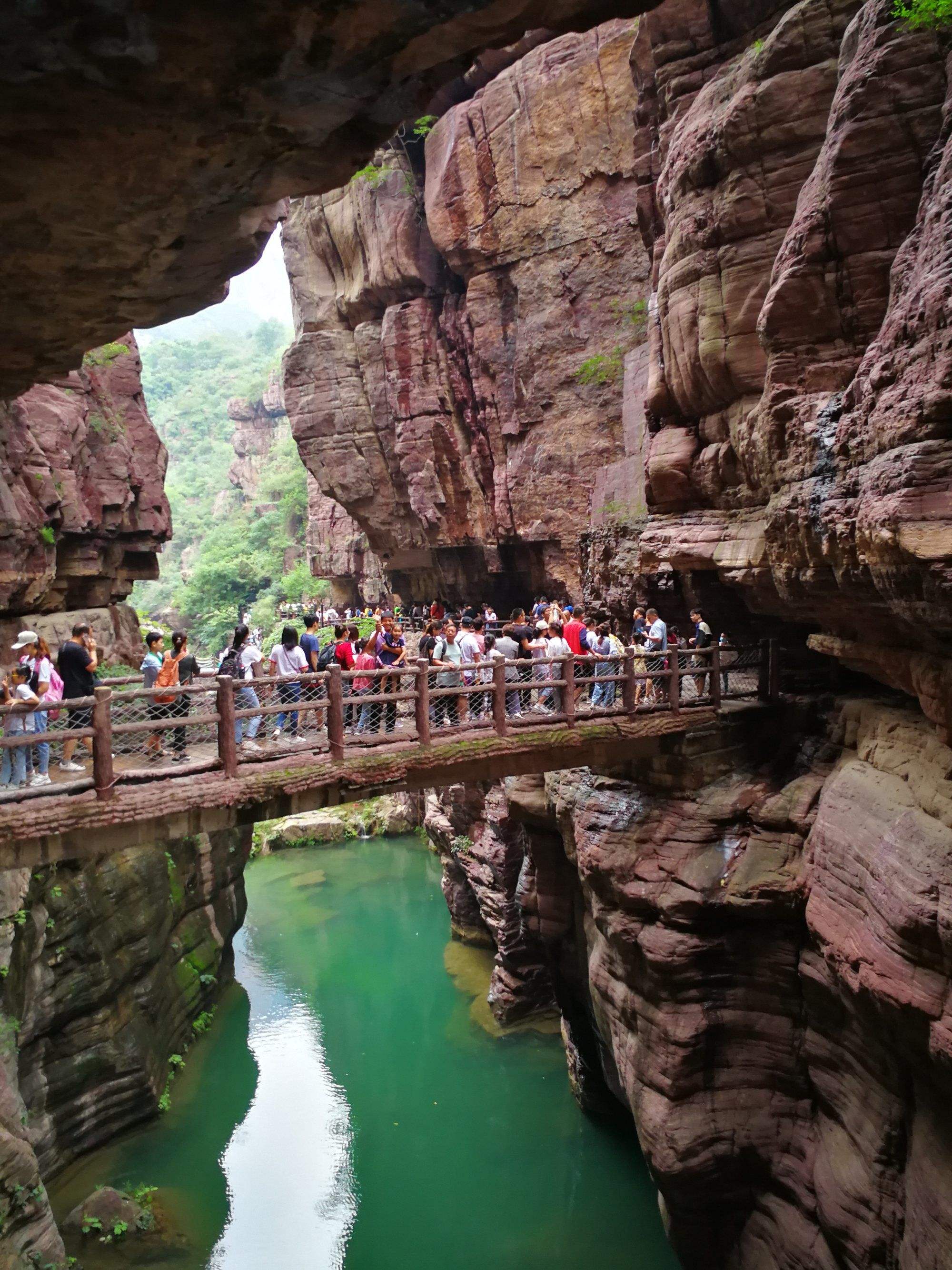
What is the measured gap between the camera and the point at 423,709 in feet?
27.0

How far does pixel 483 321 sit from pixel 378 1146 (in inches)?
731

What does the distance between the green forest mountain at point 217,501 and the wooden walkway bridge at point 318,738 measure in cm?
3010

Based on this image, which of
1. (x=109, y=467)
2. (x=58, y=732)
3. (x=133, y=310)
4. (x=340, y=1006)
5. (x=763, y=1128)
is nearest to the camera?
(x=133, y=310)

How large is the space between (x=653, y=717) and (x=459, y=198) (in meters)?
16.9

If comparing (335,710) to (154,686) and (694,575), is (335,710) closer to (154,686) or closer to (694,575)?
(154,686)

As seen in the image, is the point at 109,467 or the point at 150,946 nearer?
the point at 150,946

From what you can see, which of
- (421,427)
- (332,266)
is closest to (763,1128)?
(421,427)

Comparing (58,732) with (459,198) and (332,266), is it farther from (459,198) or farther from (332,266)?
(332,266)

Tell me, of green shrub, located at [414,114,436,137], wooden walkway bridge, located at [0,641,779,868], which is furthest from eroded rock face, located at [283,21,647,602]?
wooden walkway bridge, located at [0,641,779,868]

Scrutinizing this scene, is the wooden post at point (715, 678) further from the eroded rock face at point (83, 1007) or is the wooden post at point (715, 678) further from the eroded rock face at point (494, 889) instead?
the eroded rock face at point (83, 1007)

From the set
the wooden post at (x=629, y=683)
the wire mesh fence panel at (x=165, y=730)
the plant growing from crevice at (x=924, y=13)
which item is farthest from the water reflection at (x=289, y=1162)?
the plant growing from crevice at (x=924, y=13)

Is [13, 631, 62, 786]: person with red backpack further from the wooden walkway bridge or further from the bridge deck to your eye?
the bridge deck

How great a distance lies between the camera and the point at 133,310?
4.76 metres

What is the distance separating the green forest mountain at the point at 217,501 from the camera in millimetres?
45938
